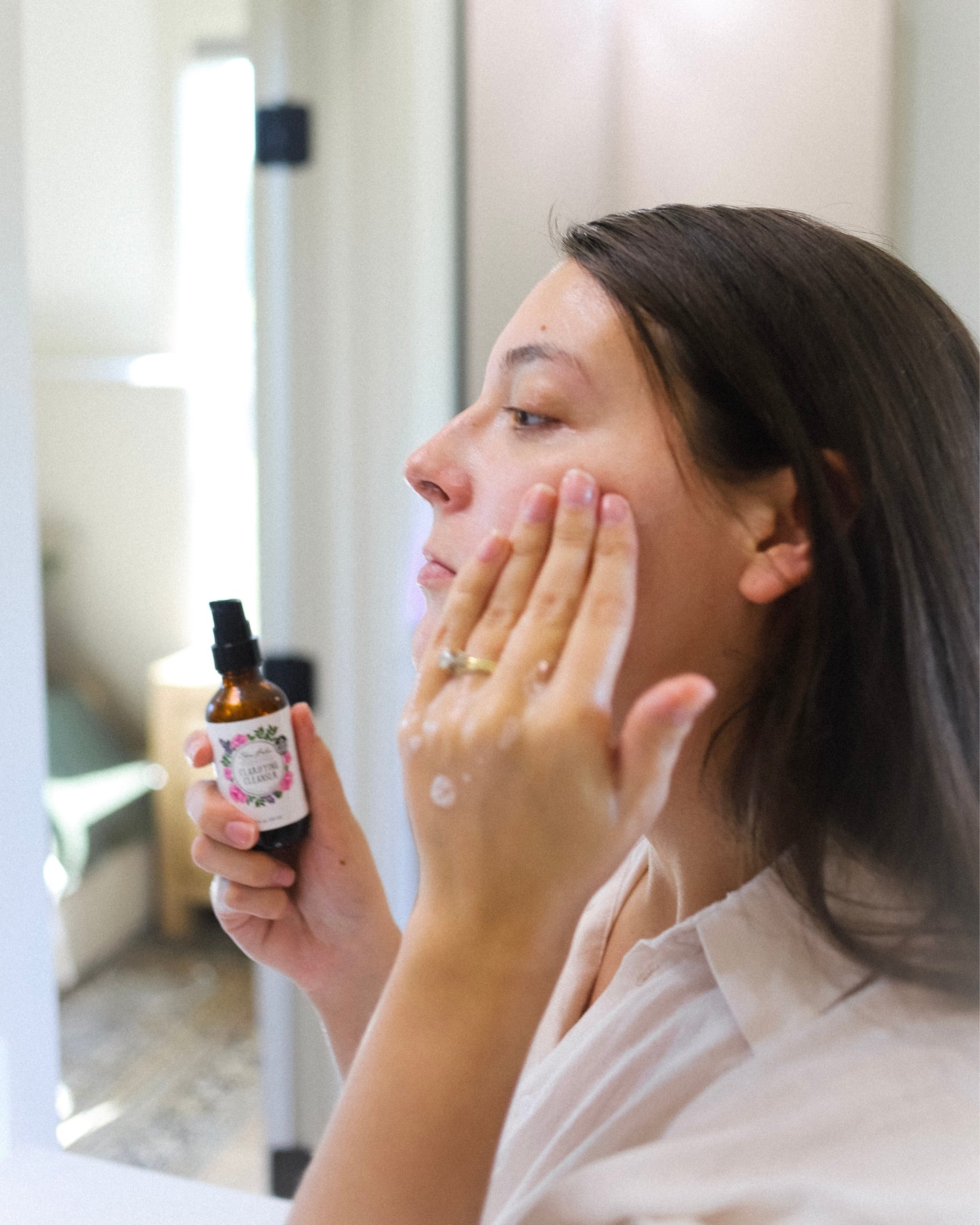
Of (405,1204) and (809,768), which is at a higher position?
(809,768)

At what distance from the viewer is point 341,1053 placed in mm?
813

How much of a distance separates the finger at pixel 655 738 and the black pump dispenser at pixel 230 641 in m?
0.28

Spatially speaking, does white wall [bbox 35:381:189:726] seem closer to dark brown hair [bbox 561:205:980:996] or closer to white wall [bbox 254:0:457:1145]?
white wall [bbox 254:0:457:1145]

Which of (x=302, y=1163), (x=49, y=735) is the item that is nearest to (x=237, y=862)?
(x=302, y=1163)

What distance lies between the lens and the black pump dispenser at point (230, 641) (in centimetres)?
70

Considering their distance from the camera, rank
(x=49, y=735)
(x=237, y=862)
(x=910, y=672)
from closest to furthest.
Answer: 1. (x=910, y=672)
2. (x=237, y=862)
3. (x=49, y=735)

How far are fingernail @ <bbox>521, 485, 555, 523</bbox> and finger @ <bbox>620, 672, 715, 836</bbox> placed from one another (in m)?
0.13

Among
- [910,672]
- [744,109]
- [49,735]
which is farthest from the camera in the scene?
[49,735]

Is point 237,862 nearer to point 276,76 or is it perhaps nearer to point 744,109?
point 744,109

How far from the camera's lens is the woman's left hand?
0.51 m

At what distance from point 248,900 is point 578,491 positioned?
38 cm

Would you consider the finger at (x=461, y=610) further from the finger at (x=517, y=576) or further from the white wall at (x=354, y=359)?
the white wall at (x=354, y=359)

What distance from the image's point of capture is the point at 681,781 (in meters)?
0.75

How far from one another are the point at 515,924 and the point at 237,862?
0.29m
